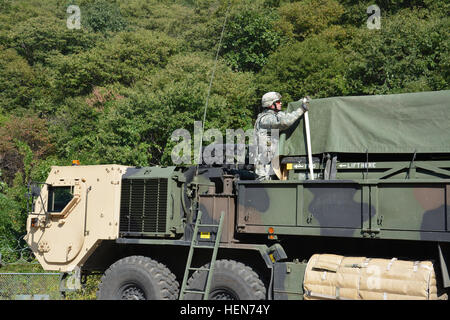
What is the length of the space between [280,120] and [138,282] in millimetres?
3403

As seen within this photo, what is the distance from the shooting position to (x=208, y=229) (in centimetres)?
823

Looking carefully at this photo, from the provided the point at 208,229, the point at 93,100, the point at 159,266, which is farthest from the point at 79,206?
the point at 93,100

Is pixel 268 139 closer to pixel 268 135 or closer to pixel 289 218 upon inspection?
pixel 268 135

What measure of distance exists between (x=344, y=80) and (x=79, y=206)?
14871mm

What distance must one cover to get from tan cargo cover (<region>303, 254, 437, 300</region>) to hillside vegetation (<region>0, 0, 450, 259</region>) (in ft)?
37.2

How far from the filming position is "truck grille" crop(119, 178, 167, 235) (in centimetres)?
868

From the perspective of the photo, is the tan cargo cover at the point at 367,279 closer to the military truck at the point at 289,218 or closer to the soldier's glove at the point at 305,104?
the military truck at the point at 289,218

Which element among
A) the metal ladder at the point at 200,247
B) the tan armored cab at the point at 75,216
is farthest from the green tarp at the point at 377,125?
the tan armored cab at the point at 75,216

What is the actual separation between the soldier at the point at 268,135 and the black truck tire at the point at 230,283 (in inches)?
59.7

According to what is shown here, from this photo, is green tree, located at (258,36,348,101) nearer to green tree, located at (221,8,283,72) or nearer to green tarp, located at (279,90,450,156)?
green tree, located at (221,8,283,72)

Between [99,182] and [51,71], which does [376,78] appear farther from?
[51,71]

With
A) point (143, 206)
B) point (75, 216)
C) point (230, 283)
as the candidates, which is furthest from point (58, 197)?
point (230, 283)

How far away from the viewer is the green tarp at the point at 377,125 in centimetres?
721

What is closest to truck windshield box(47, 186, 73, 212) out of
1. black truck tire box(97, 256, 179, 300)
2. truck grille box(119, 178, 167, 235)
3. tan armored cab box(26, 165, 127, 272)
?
tan armored cab box(26, 165, 127, 272)
